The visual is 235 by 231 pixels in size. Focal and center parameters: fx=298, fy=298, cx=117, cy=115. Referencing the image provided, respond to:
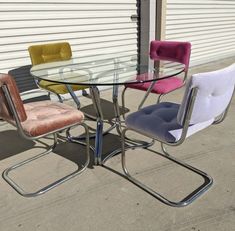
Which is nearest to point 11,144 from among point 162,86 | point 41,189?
point 41,189

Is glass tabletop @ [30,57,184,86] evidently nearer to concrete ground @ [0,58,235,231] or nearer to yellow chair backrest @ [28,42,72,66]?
yellow chair backrest @ [28,42,72,66]

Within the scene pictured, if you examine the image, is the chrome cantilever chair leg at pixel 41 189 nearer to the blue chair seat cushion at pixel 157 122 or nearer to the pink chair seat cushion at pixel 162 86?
the blue chair seat cushion at pixel 157 122

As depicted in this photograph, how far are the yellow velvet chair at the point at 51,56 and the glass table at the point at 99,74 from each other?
219 mm

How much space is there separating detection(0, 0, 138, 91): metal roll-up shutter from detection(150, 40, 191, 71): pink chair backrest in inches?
8.6

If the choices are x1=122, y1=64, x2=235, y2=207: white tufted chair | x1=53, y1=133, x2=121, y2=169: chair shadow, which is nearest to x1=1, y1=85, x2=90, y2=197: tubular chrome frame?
x1=53, y1=133, x2=121, y2=169: chair shadow

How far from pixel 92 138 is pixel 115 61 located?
2.39 ft

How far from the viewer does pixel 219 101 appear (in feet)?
5.41

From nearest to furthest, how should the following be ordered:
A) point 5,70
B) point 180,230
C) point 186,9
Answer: point 180,230 < point 5,70 < point 186,9

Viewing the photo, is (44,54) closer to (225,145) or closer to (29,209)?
(29,209)

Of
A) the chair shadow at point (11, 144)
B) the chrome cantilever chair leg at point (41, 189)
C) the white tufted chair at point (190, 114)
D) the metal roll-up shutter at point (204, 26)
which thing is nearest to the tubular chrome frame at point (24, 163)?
the chrome cantilever chair leg at point (41, 189)

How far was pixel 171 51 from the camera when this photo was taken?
2977 mm

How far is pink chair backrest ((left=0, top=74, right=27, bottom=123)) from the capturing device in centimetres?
157

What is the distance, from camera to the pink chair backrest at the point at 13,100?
1.57m

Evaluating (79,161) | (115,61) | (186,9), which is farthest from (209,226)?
(186,9)
